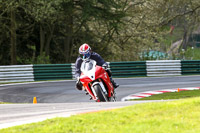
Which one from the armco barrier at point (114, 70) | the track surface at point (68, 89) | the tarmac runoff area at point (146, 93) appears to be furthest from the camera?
the armco barrier at point (114, 70)

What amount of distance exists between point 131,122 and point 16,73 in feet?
51.3

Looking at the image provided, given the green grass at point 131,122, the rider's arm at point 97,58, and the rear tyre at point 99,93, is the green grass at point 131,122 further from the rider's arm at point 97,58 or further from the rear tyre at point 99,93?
the rider's arm at point 97,58

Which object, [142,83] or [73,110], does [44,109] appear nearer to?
[73,110]

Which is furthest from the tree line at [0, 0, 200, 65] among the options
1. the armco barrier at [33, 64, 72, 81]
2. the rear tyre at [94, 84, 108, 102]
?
the rear tyre at [94, 84, 108, 102]

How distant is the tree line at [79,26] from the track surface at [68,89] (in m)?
5.31

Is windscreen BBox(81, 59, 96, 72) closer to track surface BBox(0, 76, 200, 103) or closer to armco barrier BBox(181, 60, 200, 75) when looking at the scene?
track surface BBox(0, 76, 200, 103)

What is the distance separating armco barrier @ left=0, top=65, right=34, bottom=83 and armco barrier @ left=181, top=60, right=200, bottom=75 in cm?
791

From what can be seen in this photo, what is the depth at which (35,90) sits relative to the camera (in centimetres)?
1742

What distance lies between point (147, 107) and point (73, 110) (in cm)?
169

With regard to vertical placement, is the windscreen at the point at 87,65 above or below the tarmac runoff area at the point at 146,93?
above

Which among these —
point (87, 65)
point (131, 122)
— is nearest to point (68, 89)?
point (87, 65)

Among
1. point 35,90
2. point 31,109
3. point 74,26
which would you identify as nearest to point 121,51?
point 74,26

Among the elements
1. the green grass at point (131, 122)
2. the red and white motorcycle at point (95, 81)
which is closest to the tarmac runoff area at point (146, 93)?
the red and white motorcycle at point (95, 81)

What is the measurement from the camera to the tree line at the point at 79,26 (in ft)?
80.7
